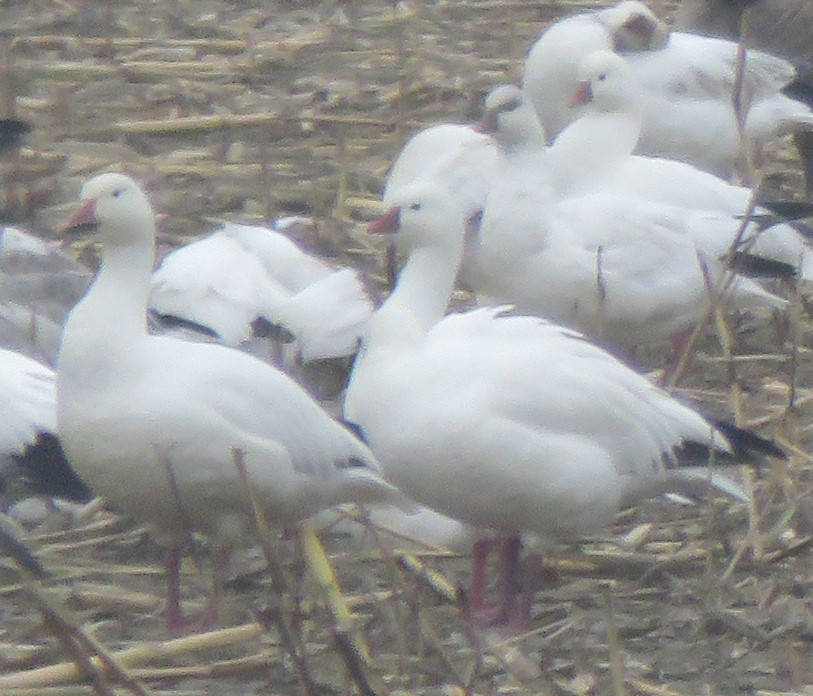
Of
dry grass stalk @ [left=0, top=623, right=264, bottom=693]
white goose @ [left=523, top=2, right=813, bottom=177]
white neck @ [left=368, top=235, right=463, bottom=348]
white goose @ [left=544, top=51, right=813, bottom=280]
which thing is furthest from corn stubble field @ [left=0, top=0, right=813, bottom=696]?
white neck @ [left=368, top=235, right=463, bottom=348]

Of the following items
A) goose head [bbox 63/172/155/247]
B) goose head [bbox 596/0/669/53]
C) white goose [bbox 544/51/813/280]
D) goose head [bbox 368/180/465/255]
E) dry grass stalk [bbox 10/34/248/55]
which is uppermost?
goose head [bbox 63/172/155/247]

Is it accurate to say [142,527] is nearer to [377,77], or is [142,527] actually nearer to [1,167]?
[1,167]

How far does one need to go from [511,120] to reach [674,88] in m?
1.22

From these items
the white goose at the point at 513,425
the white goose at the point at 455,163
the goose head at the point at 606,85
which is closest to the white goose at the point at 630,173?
the goose head at the point at 606,85

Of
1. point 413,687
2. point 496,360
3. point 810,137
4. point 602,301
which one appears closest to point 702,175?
point 602,301

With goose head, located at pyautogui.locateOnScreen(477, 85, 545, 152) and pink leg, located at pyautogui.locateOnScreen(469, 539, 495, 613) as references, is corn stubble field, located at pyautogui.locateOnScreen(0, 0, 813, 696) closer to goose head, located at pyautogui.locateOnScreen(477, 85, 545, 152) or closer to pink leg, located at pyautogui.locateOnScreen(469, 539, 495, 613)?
pink leg, located at pyautogui.locateOnScreen(469, 539, 495, 613)

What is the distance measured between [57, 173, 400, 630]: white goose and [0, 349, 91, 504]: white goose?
255 millimetres

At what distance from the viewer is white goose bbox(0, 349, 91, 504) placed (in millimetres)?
4469

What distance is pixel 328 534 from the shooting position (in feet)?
15.5

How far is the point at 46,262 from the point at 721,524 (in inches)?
75.2

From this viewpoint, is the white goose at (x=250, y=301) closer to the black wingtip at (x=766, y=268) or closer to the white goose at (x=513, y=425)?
the white goose at (x=513, y=425)

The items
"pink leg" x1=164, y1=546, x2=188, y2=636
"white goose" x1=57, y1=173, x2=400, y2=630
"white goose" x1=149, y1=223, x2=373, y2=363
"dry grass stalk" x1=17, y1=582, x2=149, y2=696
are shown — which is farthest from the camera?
"white goose" x1=149, y1=223, x2=373, y2=363

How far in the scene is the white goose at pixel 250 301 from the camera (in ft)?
16.8

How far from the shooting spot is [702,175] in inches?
233
